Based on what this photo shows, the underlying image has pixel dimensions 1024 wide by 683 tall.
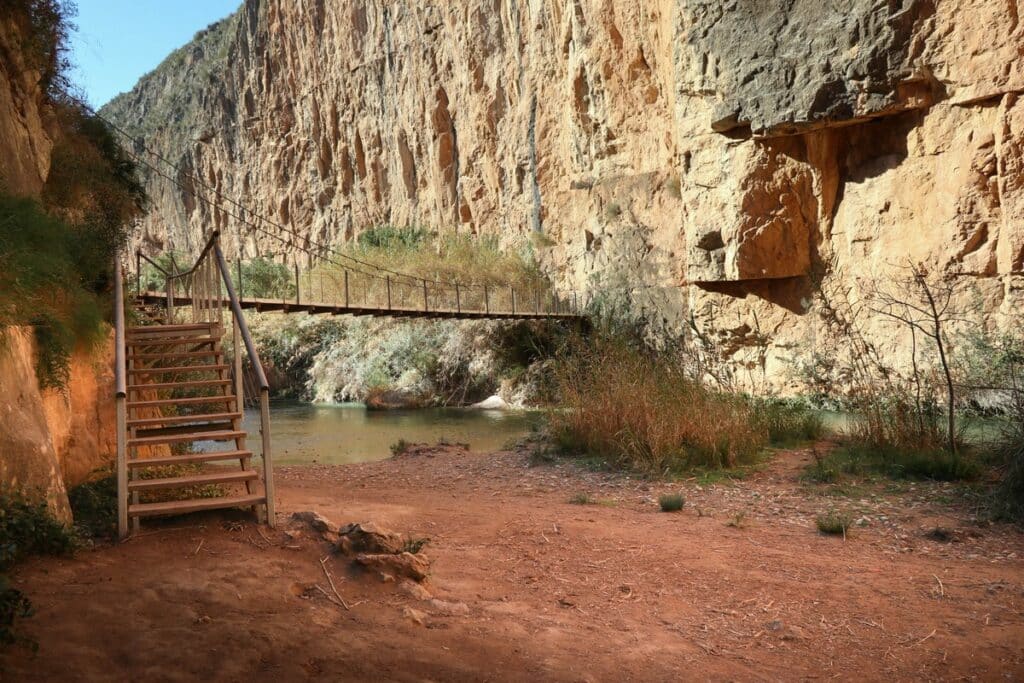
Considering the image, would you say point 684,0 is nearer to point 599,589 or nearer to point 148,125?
point 599,589

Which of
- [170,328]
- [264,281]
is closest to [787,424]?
[170,328]

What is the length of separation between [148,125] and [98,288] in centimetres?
4665

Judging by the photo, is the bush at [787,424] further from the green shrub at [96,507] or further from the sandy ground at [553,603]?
the green shrub at [96,507]

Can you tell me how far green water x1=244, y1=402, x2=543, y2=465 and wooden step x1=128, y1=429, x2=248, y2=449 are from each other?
4.93 m

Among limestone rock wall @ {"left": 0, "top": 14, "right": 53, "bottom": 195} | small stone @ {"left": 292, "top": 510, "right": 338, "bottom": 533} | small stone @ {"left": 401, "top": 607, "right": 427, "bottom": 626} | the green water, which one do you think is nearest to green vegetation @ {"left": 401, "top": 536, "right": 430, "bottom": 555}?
small stone @ {"left": 292, "top": 510, "right": 338, "bottom": 533}

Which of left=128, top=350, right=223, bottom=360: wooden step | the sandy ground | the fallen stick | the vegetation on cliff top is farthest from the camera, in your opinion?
left=128, top=350, right=223, bottom=360: wooden step

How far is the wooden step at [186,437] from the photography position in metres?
4.90

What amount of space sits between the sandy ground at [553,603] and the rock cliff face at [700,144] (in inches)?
318

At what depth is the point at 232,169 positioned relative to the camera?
39.6m

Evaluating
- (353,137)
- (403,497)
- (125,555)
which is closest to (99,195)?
(403,497)

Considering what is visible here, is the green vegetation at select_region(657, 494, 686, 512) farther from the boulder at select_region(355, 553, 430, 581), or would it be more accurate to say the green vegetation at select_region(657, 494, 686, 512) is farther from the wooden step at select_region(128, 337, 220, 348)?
the wooden step at select_region(128, 337, 220, 348)

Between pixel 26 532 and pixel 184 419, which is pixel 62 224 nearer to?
pixel 184 419

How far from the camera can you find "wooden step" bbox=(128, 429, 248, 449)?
4899 mm

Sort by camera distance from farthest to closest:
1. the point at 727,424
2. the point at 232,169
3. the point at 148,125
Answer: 1. the point at 148,125
2. the point at 232,169
3. the point at 727,424
